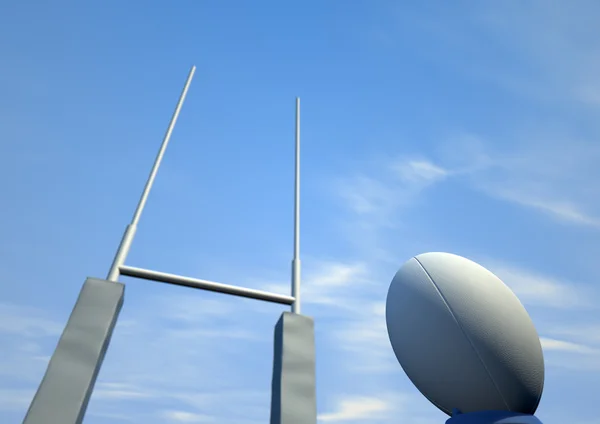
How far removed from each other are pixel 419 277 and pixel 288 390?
3.72m

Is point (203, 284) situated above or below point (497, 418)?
above

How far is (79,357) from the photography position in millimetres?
3012

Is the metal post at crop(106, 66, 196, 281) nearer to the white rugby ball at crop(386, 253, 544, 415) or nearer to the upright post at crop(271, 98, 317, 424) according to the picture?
the upright post at crop(271, 98, 317, 424)

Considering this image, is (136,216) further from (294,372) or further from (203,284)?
(294,372)

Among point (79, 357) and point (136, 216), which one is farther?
point (136, 216)

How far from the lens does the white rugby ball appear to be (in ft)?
18.4

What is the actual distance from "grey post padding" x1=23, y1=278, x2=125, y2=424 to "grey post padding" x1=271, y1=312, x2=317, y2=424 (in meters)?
1.34

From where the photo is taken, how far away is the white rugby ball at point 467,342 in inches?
220

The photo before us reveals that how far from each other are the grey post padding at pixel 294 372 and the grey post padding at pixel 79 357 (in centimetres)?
134

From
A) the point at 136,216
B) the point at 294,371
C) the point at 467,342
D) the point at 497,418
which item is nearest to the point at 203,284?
the point at 136,216

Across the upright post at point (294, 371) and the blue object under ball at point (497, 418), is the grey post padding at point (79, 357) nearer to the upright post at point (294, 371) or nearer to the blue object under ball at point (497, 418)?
the upright post at point (294, 371)

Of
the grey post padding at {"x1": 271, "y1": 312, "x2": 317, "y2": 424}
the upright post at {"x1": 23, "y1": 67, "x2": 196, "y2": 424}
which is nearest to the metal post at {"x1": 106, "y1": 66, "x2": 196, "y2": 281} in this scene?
the upright post at {"x1": 23, "y1": 67, "x2": 196, "y2": 424}

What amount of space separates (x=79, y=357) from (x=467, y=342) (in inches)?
183

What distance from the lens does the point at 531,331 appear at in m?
6.08
